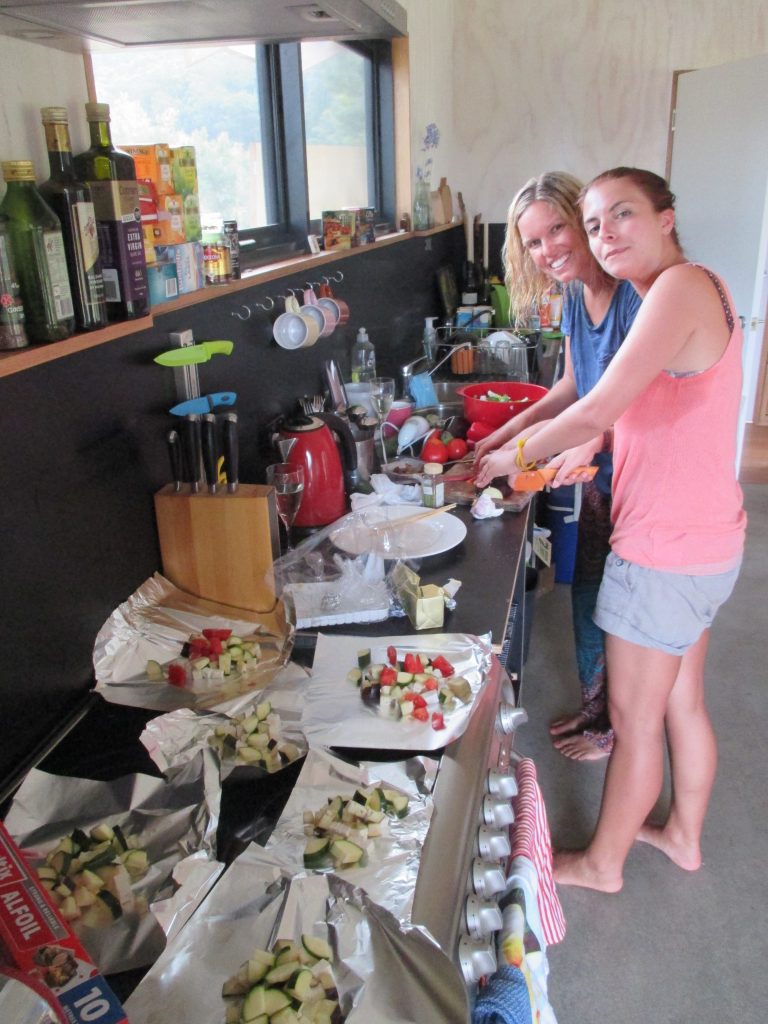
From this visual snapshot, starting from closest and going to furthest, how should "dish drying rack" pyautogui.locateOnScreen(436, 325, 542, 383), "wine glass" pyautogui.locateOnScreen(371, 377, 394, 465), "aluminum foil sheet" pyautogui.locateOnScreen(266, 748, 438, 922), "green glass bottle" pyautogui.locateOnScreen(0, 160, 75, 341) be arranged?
1. "aluminum foil sheet" pyautogui.locateOnScreen(266, 748, 438, 922)
2. "green glass bottle" pyautogui.locateOnScreen(0, 160, 75, 341)
3. "wine glass" pyautogui.locateOnScreen(371, 377, 394, 465)
4. "dish drying rack" pyautogui.locateOnScreen(436, 325, 542, 383)

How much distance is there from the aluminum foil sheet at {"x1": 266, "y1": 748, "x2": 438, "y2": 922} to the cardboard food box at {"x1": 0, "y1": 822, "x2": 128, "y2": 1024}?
0.26 metres

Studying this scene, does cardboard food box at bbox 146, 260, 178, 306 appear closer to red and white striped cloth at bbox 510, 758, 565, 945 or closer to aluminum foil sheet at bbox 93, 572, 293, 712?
aluminum foil sheet at bbox 93, 572, 293, 712

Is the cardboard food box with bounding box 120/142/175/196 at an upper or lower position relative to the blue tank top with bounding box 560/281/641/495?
upper

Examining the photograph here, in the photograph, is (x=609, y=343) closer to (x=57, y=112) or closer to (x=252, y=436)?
(x=252, y=436)

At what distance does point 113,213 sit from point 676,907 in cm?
180

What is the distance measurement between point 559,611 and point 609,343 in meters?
1.51

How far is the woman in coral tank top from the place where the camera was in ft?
4.30

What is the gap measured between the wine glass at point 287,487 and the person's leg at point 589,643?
91 centimetres

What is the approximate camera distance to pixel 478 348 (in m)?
2.84

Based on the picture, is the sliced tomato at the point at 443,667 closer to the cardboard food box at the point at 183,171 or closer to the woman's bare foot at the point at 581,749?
the cardboard food box at the point at 183,171

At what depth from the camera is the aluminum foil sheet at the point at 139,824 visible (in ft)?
2.40

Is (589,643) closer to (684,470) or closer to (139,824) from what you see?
(684,470)

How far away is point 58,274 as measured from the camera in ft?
2.99

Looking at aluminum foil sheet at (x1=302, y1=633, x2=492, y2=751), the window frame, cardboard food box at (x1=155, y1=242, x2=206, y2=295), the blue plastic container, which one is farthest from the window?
the blue plastic container
